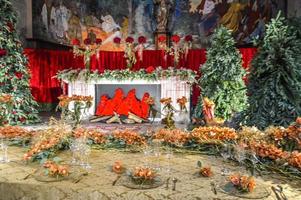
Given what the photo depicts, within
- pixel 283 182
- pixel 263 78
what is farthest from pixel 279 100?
pixel 283 182

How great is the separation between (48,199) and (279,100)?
4.84 m

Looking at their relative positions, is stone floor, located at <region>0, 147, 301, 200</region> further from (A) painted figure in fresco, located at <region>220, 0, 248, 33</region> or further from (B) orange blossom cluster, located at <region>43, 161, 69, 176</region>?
(A) painted figure in fresco, located at <region>220, 0, 248, 33</region>

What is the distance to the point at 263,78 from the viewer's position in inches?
280

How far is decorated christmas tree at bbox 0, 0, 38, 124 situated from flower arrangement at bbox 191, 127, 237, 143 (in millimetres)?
5654

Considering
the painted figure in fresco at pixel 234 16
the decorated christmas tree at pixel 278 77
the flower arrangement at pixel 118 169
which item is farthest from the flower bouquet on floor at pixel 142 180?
the painted figure in fresco at pixel 234 16

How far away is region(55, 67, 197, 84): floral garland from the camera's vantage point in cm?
1065

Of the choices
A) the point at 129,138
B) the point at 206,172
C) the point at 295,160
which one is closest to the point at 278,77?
the point at 295,160

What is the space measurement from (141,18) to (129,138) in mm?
12662

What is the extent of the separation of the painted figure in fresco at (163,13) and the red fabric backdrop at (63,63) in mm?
2972

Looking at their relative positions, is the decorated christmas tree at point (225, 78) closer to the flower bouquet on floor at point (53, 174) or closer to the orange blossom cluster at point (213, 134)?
the orange blossom cluster at point (213, 134)

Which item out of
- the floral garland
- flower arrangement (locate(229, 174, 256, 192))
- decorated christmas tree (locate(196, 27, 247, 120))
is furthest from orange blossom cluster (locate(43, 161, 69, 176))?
the floral garland

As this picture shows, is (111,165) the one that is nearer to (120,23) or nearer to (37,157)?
(37,157)

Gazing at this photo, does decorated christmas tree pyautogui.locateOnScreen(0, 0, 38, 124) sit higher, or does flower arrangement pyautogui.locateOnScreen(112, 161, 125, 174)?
decorated christmas tree pyautogui.locateOnScreen(0, 0, 38, 124)

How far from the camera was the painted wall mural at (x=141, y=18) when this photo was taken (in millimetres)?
15070
